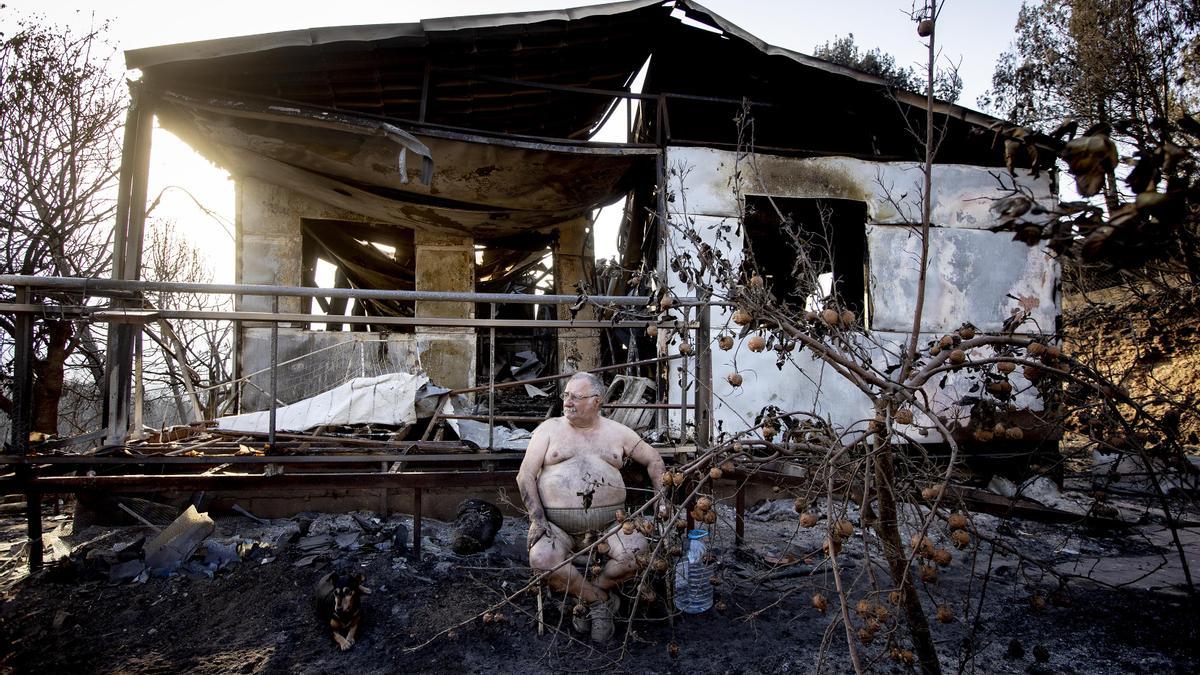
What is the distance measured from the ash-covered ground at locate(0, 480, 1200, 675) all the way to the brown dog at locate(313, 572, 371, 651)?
85 mm

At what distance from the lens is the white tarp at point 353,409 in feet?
18.7

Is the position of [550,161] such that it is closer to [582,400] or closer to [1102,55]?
[582,400]

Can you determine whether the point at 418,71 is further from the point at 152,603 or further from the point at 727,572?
the point at 727,572

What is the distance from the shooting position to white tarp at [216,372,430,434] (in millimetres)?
5715

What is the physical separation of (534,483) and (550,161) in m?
4.51

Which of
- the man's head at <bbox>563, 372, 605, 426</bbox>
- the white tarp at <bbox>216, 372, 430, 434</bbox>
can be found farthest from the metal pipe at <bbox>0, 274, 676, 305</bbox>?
the white tarp at <bbox>216, 372, 430, 434</bbox>

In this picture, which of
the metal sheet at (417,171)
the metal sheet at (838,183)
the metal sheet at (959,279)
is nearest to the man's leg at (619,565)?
the metal sheet at (417,171)

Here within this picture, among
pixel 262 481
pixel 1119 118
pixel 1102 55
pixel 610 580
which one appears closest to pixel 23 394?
pixel 262 481

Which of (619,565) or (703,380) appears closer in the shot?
A: (619,565)

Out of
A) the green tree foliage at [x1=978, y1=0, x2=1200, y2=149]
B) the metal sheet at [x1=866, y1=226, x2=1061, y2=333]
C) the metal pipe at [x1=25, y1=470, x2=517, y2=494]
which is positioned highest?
the green tree foliage at [x1=978, y1=0, x2=1200, y2=149]

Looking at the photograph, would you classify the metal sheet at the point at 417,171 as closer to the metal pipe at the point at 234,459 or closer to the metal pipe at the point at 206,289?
the metal pipe at the point at 206,289

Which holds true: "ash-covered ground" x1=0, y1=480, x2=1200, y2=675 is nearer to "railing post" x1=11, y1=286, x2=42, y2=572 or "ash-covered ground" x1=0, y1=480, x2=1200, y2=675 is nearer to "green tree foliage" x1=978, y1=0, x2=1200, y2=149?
"railing post" x1=11, y1=286, x2=42, y2=572

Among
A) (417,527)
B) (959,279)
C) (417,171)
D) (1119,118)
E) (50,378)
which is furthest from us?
(50,378)

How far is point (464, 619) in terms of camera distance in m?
3.95
